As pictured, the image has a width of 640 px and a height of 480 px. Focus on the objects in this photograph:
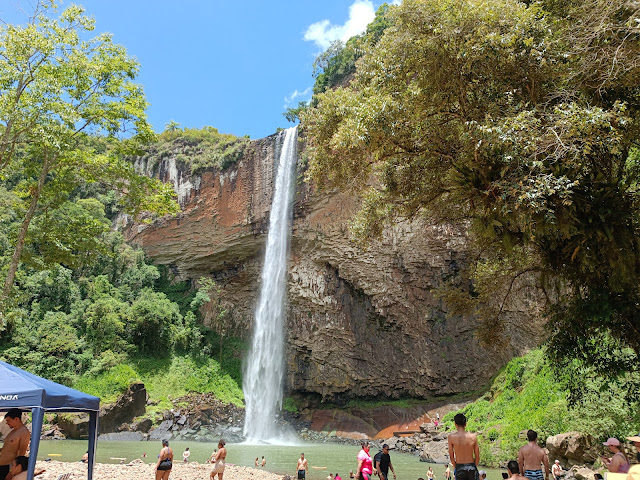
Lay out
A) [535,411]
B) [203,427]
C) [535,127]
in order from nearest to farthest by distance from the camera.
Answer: [535,127]
[535,411]
[203,427]

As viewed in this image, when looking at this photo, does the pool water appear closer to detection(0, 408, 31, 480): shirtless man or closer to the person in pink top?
the person in pink top

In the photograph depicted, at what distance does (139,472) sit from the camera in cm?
1092

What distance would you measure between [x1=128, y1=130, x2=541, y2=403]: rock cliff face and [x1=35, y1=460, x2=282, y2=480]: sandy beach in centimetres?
1374

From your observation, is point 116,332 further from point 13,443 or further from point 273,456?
point 13,443

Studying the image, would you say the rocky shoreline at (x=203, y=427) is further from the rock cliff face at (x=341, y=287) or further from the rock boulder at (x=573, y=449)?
the rock boulder at (x=573, y=449)

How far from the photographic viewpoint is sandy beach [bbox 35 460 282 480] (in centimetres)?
988

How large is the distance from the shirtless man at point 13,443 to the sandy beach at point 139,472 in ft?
16.7

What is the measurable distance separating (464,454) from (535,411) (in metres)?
12.8

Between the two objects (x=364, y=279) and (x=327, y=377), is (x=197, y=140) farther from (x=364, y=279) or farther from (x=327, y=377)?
(x=327, y=377)

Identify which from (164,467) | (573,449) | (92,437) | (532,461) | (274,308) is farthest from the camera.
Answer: (274,308)

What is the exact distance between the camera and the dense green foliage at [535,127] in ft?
18.8

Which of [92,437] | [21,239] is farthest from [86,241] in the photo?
[92,437]

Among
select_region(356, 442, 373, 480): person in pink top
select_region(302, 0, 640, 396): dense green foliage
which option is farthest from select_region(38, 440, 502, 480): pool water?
select_region(302, 0, 640, 396): dense green foliage

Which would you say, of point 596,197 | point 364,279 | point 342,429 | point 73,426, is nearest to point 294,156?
point 364,279
